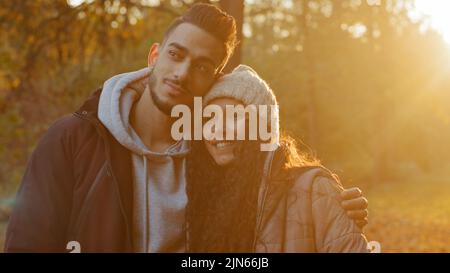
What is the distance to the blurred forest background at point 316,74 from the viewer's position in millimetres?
8602

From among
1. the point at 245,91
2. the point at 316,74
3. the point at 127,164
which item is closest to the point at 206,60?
the point at 245,91

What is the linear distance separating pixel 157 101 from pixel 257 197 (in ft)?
2.70

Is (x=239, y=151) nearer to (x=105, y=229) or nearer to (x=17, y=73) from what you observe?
(x=105, y=229)

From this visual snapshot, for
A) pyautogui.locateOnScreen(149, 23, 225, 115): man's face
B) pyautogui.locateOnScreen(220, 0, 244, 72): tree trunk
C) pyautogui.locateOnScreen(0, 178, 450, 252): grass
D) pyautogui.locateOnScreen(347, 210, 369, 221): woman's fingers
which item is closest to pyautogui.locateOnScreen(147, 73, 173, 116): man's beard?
pyautogui.locateOnScreen(149, 23, 225, 115): man's face

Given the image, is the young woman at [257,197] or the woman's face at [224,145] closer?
the young woman at [257,197]

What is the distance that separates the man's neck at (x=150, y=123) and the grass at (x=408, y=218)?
36.8 feet

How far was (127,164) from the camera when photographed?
3.54 m

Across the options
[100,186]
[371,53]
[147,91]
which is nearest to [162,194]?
[100,186]

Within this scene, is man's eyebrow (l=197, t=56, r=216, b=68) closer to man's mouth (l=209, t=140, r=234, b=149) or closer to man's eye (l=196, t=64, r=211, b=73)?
man's eye (l=196, t=64, r=211, b=73)

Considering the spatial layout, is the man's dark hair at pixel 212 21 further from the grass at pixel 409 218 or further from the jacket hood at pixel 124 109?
the grass at pixel 409 218

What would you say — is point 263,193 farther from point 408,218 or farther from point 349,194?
point 408,218

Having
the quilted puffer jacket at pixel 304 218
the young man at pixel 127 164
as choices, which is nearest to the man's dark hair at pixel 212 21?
the young man at pixel 127 164

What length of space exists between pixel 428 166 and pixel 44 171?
4357 cm
